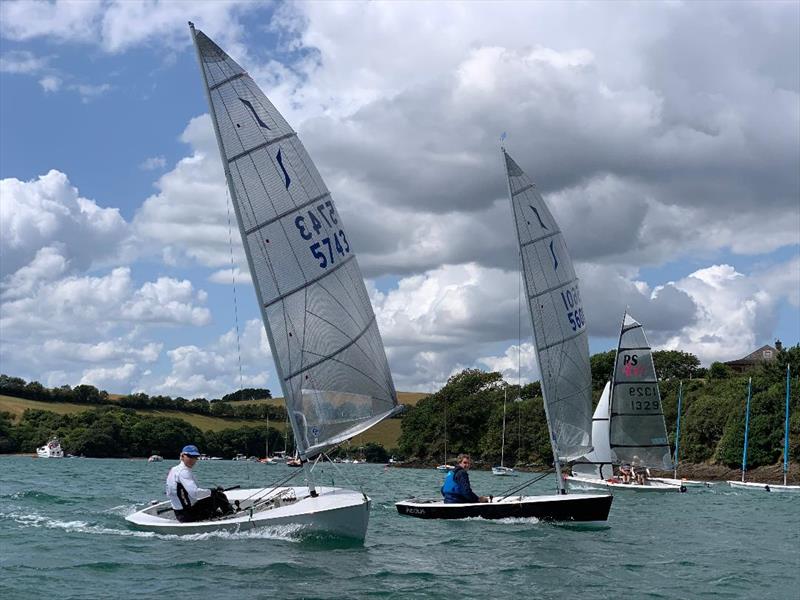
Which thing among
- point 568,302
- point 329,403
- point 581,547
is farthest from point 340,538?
point 568,302

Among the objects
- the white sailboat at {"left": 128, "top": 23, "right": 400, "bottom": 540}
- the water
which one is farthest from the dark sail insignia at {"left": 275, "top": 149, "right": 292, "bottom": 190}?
the water

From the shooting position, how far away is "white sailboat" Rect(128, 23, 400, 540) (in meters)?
20.3

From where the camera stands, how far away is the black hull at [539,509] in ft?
84.1

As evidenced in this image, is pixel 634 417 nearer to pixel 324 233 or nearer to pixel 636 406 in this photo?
pixel 636 406

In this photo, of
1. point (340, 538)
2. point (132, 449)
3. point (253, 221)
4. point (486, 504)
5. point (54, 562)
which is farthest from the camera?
point (132, 449)

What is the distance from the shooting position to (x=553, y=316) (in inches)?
1217

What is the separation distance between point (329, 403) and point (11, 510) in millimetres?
11948

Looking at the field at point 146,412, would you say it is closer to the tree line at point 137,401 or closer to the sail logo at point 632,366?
the tree line at point 137,401

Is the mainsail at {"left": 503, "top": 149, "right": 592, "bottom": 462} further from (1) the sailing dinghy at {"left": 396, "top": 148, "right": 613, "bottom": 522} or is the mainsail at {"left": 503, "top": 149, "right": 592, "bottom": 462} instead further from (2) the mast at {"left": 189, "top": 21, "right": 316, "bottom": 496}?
(2) the mast at {"left": 189, "top": 21, "right": 316, "bottom": 496}

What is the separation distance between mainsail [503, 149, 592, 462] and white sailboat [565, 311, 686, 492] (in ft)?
61.3

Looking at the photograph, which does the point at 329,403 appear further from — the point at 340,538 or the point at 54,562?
the point at 54,562

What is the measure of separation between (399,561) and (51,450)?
354 ft

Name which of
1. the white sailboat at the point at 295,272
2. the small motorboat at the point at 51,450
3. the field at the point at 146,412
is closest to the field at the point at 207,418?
the field at the point at 146,412

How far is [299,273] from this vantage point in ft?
67.5
